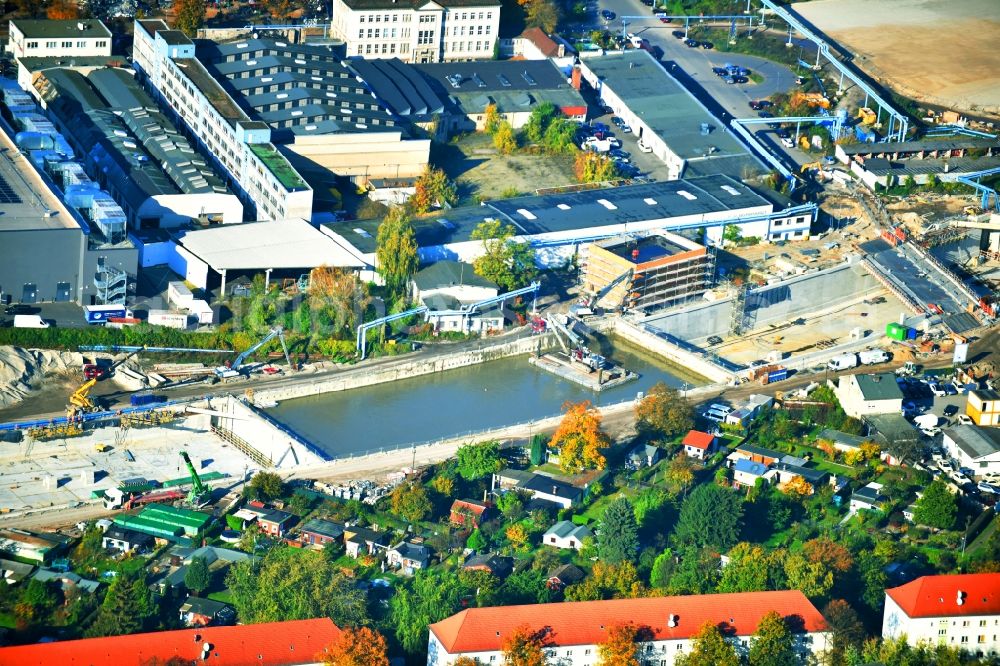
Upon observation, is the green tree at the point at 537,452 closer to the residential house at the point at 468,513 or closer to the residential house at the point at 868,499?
the residential house at the point at 468,513

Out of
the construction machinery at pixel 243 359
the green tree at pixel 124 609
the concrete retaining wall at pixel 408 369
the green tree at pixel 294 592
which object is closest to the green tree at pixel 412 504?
the green tree at pixel 294 592

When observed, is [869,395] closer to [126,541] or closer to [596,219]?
[596,219]

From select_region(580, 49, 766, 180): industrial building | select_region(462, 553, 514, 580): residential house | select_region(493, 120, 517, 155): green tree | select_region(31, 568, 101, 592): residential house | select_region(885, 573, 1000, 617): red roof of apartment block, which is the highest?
select_region(580, 49, 766, 180): industrial building

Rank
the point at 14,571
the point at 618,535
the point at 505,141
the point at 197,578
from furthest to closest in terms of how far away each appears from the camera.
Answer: the point at 505,141, the point at 618,535, the point at 14,571, the point at 197,578

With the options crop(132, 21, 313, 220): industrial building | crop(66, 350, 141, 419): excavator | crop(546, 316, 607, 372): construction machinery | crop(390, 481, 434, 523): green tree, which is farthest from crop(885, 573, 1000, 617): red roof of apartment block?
crop(132, 21, 313, 220): industrial building

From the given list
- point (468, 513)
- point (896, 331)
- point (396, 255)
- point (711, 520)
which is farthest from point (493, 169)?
point (711, 520)

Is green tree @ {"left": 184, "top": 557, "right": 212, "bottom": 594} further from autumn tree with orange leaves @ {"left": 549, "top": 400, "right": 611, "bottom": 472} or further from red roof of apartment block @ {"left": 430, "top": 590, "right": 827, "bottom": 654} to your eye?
autumn tree with orange leaves @ {"left": 549, "top": 400, "right": 611, "bottom": 472}

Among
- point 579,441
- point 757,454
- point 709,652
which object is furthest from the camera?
point 757,454

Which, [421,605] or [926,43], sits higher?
[926,43]
